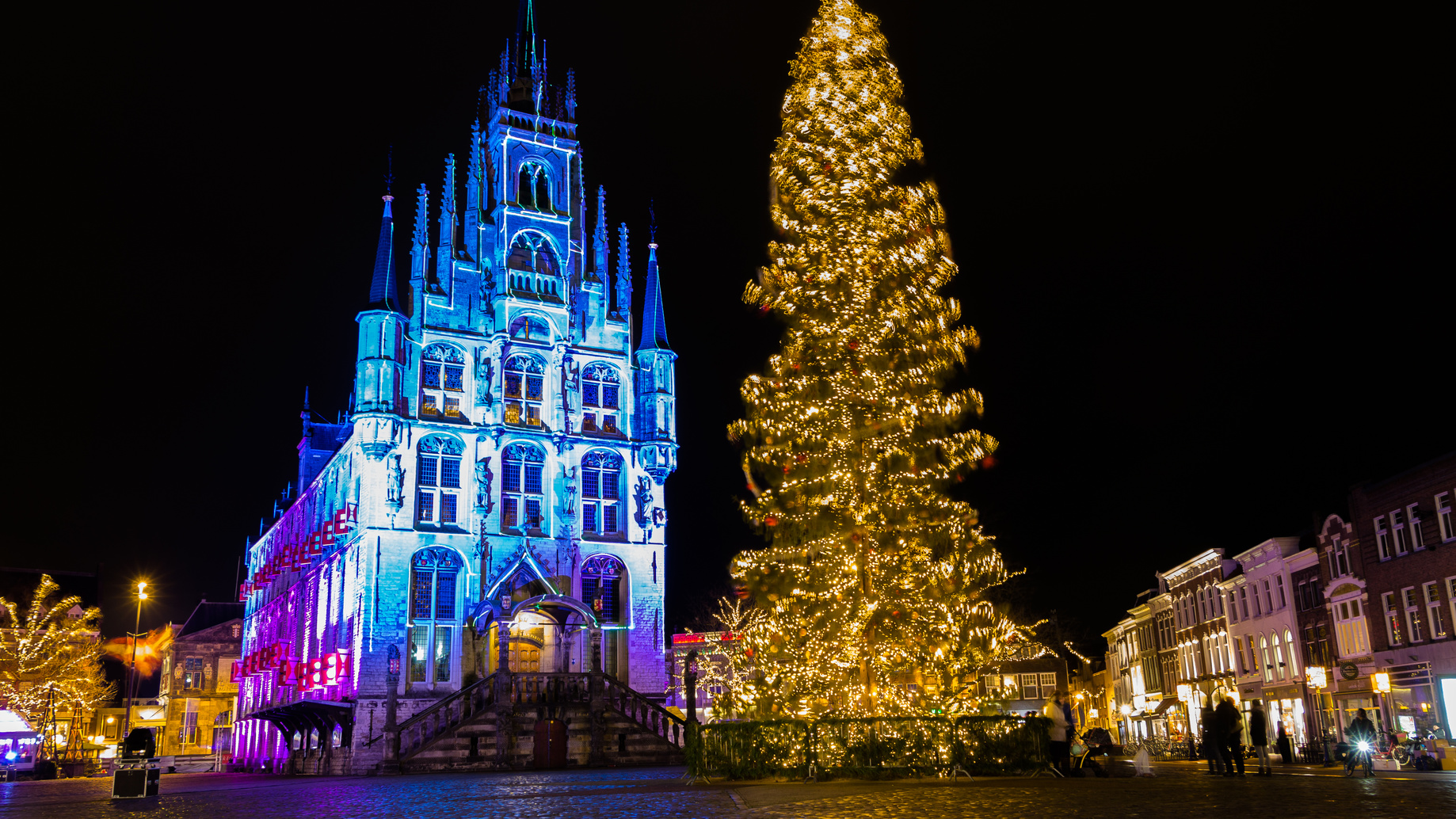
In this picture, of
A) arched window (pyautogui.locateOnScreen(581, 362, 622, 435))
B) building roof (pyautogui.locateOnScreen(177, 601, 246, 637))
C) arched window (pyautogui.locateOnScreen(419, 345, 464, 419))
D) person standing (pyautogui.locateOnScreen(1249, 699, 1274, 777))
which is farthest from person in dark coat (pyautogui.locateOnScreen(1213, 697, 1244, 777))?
building roof (pyautogui.locateOnScreen(177, 601, 246, 637))

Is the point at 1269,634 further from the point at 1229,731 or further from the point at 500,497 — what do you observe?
the point at 1229,731

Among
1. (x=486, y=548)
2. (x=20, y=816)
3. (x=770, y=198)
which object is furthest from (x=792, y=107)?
(x=486, y=548)

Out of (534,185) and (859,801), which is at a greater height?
(534,185)

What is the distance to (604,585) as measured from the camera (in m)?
47.7

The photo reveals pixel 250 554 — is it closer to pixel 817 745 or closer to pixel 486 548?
pixel 486 548

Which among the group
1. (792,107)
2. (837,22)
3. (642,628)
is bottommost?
(642,628)

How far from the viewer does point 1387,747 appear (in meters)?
28.7

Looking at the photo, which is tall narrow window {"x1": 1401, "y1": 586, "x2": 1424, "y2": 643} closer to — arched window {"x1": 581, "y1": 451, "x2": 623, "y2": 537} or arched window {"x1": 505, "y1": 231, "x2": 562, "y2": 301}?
arched window {"x1": 581, "y1": 451, "x2": 623, "y2": 537}

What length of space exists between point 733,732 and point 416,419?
3063 centimetres

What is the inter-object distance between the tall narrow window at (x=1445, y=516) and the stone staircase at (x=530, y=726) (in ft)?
84.3

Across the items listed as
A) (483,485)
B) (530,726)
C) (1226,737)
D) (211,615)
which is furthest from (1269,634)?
(211,615)

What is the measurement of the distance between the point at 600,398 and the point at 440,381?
688 cm


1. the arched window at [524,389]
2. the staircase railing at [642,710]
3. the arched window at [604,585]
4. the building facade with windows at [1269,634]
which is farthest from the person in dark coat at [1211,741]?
the arched window at [524,389]

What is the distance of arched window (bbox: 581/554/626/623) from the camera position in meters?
47.2
